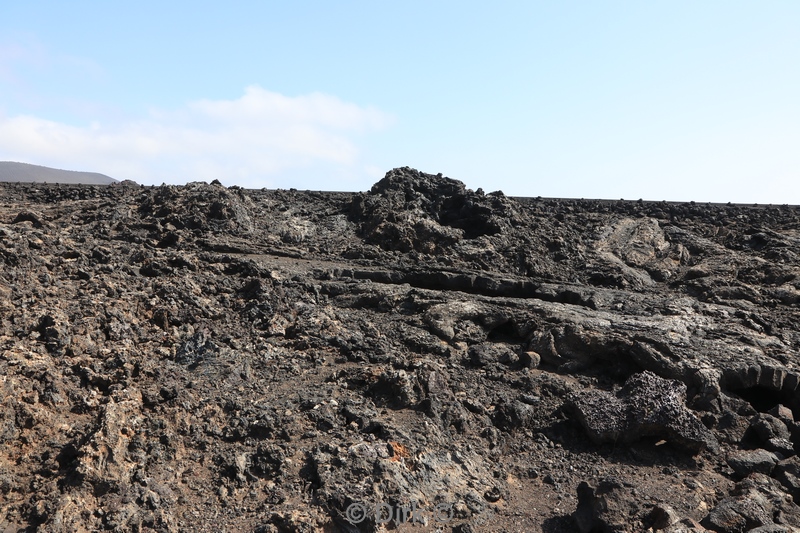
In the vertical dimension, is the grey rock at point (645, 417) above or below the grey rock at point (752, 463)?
above

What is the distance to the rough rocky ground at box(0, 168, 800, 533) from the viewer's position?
5887 millimetres

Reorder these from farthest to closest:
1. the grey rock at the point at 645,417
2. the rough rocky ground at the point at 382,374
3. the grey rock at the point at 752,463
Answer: the grey rock at the point at 645,417
the grey rock at the point at 752,463
the rough rocky ground at the point at 382,374

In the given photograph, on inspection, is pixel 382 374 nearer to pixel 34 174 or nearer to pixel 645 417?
pixel 645 417

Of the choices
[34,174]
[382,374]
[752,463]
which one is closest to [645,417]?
[752,463]

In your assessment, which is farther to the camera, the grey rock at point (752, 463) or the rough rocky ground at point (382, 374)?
the grey rock at point (752, 463)

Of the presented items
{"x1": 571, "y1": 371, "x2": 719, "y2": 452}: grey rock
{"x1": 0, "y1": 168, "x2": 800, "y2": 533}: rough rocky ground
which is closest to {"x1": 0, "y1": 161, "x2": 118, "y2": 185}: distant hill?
{"x1": 0, "y1": 168, "x2": 800, "y2": 533}: rough rocky ground

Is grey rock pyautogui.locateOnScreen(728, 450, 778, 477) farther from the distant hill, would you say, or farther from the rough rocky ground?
the distant hill

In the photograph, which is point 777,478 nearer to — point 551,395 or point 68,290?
point 551,395

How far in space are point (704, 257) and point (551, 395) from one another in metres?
6.26

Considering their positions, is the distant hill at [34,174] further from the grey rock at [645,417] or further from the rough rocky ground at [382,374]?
the grey rock at [645,417]

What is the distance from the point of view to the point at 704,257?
41.1 feet

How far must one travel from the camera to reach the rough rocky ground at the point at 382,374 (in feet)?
19.3

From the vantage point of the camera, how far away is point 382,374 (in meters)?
7.70

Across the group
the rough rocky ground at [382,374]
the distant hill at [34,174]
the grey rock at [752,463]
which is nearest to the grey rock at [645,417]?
the rough rocky ground at [382,374]
